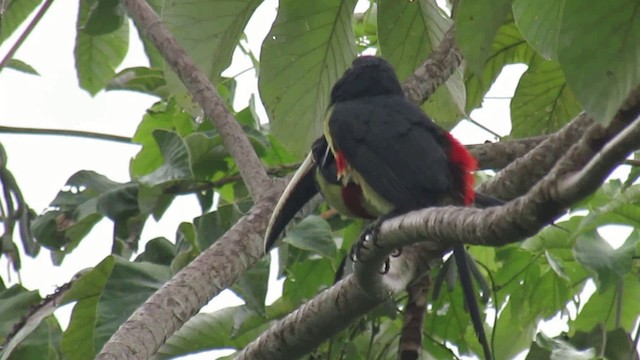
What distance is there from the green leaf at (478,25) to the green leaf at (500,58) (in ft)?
4.52

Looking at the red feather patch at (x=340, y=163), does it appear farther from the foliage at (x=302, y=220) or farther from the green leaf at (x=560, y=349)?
the green leaf at (x=560, y=349)

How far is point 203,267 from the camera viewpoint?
2.60m

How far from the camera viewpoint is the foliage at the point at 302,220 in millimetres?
2749

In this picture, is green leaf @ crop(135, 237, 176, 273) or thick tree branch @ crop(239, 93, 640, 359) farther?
green leaf @ crop(135, 237, 176, 273)

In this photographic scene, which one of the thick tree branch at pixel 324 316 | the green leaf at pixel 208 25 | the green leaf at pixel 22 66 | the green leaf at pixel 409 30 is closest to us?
the thick tree branch at pixel 324 316

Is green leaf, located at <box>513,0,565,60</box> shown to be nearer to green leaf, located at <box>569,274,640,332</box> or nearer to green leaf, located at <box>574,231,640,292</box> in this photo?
green leaf, located at <box>574,231,640,292</box>

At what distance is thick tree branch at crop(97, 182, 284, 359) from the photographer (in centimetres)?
230

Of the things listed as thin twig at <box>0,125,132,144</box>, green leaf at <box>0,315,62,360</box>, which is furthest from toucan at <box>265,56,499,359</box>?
thin twig at <box>0,125,132,144</box>

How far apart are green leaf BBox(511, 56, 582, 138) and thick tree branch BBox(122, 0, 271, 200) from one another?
94 cm

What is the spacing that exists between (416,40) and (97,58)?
131 cm

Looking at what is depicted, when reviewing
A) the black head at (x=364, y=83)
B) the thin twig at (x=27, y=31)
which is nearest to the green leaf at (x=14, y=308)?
the thin twig at (x=27, y=31)

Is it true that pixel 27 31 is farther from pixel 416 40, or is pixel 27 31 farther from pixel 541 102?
pixel 541 102

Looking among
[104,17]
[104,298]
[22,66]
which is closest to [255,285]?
[104,298]

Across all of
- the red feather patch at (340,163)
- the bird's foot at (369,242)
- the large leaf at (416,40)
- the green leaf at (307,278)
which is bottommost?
the bird's foot at (369,242)
